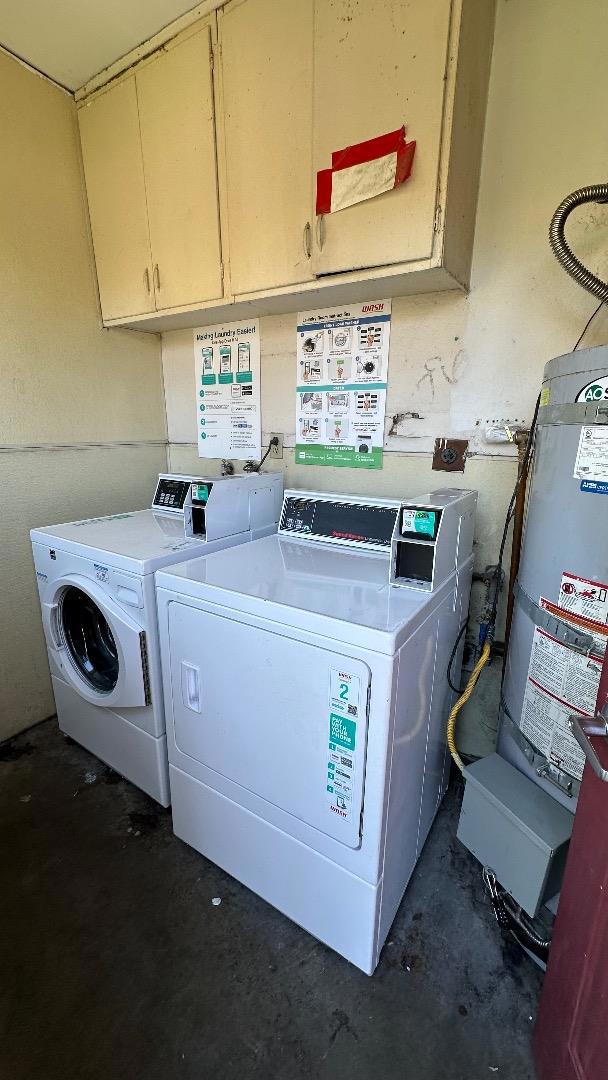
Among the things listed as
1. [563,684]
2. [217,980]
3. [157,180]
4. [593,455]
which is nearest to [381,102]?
[157,180]

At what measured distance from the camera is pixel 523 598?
1.24 m

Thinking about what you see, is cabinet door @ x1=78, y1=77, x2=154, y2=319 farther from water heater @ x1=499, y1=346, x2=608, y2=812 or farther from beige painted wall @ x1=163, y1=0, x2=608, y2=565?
water heater @ x1=499, y1=346, x2=608, y2=812

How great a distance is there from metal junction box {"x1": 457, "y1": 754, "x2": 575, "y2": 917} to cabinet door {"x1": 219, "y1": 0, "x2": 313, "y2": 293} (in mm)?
1719

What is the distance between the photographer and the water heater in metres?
0.98

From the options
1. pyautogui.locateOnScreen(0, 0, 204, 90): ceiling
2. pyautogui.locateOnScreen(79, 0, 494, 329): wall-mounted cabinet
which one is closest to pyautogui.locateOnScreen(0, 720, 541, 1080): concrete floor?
pyautogui.locateOnScreen(79, 0, 494, 329): wall-mounted cabinet

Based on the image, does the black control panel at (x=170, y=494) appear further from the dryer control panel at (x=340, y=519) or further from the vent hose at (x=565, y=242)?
the vent hose at (x=565, y=242)

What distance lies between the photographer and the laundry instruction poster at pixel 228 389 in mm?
2080

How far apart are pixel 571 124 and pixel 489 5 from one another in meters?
0.42

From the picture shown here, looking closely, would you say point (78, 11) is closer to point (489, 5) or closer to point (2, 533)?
point (489, 5)

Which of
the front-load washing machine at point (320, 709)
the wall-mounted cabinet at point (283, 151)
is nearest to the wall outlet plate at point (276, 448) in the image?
the wall-mounted cabinet at point (283, 151)

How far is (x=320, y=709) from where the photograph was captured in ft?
3.30

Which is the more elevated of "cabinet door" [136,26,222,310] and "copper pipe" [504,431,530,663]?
"cabinet door" [136,26,222,310]

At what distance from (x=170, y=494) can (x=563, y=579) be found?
5.64 feet

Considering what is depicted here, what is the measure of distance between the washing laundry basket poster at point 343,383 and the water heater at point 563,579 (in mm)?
729
